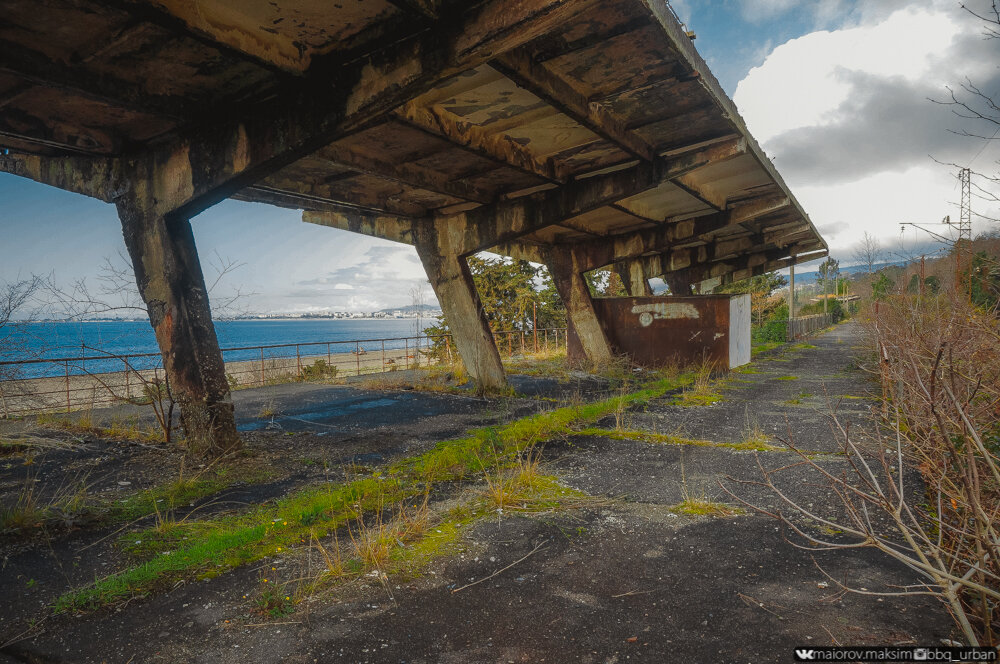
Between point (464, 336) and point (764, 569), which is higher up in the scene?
point (464, 336)

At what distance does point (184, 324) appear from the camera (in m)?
6.44

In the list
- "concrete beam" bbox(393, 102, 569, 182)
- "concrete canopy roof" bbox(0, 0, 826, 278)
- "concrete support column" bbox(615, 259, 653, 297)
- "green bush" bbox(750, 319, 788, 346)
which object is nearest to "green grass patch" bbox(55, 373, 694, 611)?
"concrete canopy roof" bbox(0, 0, 826, 278)

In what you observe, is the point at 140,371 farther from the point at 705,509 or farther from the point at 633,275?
the point at 633,275

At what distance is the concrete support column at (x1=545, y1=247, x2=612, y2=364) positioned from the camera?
53.8 feet

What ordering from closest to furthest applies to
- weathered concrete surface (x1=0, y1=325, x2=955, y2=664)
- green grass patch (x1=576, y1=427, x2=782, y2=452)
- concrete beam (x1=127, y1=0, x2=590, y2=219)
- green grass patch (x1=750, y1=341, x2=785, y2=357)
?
1. weathered concrete surface (x1=0, y1=325, x2=955, y2=664)
2. concrete beam (x1=127, y1=0, x2=590, y2=219)
3. green grass patch (x1=576, y1=427, x2=782, y2=452)
4. green grass patch (x1=750, y1=341, x2=785, y2=357)

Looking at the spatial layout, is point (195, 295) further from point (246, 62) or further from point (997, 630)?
point (997, 630)

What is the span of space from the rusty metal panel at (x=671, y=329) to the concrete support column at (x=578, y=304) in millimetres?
482

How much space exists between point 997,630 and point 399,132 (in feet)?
24.0

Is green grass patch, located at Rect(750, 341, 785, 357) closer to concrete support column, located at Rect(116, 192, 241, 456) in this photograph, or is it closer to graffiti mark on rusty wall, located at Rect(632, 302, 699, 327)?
graffiti mark on rusty wall, located at Rect(632, 302, 699, 327)

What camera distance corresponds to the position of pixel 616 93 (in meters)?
6.59

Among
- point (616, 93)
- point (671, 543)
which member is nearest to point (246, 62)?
point (616, 93)

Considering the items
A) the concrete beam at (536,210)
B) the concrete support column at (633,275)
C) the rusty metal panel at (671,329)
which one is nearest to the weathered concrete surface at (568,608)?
the concrete beam at (536,210)

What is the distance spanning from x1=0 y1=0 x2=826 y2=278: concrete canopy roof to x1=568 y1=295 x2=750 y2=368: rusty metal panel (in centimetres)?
630

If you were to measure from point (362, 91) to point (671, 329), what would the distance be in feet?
41.5
